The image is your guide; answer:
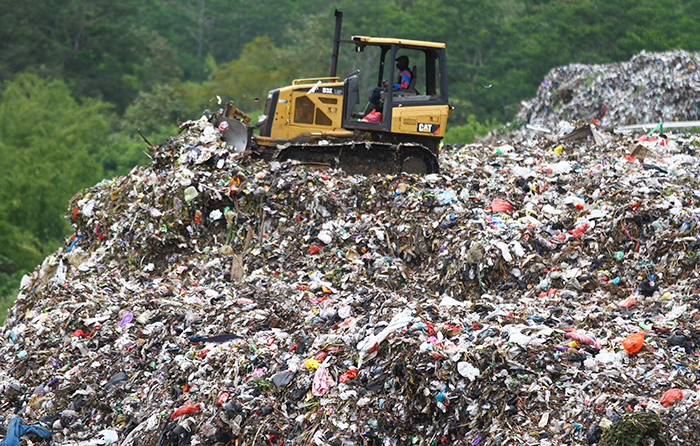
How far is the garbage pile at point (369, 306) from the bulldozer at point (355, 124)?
1.28 feet

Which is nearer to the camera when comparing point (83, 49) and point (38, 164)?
point (38, 164)

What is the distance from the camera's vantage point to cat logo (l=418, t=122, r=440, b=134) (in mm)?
9734

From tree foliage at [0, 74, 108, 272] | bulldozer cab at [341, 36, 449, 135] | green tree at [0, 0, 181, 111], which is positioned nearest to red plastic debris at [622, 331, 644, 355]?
bulldozer cab at [341, 36, 449, 135]

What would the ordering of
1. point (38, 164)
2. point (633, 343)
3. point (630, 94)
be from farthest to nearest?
point (38, 164) < point (630, 94) < point (633, 343)

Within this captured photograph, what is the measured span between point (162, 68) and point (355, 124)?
3739cm

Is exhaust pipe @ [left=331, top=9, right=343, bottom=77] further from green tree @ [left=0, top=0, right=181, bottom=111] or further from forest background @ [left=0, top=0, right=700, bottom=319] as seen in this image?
green tree @ [left=0, top=0, right=181, bottom=111]

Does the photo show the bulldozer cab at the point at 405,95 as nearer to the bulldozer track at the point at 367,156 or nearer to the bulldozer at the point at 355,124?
the bulldozer at the point at 355,124

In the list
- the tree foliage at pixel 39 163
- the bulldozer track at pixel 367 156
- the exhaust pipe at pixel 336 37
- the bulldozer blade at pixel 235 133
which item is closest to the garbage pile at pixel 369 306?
the bulldozer blade at pixel 235 133

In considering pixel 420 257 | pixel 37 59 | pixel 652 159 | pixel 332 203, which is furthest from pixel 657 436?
pixel 37 59

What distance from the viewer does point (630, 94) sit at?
16.6 meters

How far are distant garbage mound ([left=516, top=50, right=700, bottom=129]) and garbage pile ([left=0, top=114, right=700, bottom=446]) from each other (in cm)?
536

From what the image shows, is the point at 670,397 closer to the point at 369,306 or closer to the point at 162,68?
the point at 369,306

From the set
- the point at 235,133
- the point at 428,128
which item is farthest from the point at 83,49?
the point at 428,128

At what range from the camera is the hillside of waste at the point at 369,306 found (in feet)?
16.4
